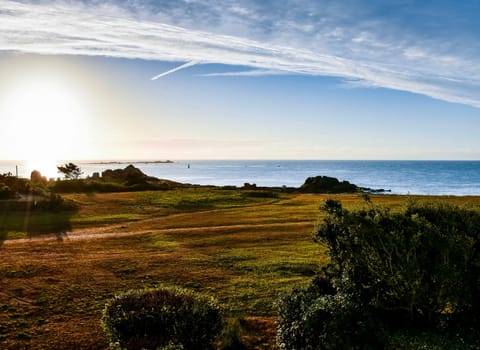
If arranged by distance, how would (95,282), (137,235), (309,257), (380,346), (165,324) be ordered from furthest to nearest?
(137,235), (309,257), (95,282), (165,324), (380,346)

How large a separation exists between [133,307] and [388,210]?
23.1ft

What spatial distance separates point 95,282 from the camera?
1817 cm

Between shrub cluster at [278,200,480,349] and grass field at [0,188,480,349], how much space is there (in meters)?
1.40

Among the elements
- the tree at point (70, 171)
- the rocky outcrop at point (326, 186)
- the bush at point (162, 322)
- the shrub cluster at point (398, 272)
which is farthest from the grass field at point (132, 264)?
the tree at point (70, 171)

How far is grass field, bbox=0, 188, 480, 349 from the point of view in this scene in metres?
13.4

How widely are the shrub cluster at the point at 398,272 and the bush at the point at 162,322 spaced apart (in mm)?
1837

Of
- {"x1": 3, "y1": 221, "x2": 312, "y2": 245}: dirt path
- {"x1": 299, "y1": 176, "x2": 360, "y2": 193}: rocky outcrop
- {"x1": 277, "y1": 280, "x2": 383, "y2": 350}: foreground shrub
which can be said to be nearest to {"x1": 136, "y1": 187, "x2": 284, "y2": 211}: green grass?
{"x1": 3, "y1": 221, "x2": 312, "y2": 245}: dirt path

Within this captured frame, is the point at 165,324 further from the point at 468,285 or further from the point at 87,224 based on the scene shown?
the point at 87,224

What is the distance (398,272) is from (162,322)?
19.3 ft

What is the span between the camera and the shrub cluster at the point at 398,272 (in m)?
10.3

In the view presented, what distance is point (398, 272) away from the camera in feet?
34.9

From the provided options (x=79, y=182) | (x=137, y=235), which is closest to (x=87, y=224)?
(x=137, y=235)

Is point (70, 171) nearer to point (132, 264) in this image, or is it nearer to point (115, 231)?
point (115, 231)

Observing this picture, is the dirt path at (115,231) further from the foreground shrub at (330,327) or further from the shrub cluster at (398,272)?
the foreground shrub at (330,327)
